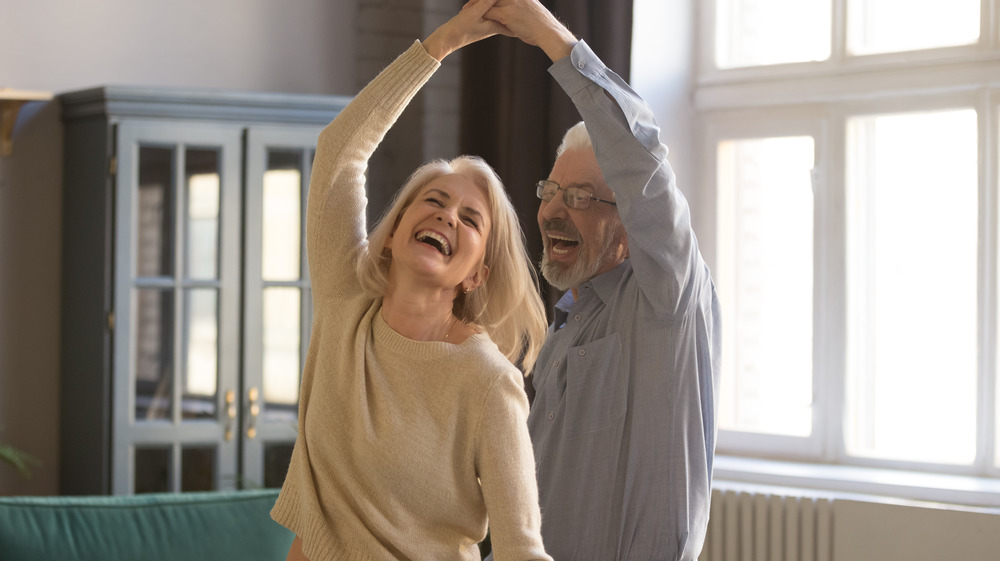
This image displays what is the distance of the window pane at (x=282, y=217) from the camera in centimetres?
322

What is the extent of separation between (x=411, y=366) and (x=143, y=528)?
1.27 m

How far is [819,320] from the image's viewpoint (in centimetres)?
320

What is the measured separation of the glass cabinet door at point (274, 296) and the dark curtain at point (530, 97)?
0.65 m

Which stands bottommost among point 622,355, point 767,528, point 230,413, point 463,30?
point 767,528

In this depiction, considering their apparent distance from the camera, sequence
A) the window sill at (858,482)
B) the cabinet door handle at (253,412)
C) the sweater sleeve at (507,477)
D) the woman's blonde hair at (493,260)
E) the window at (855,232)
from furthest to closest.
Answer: the cabinet door handle at (253,412)
the window at (855,232)
the window sill at (858,482)
the woman's blonde hair at (493,260)
the sweater sleeve at (507,477)

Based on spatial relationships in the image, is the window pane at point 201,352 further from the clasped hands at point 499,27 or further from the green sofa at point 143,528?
the clasped hands at point 499,27

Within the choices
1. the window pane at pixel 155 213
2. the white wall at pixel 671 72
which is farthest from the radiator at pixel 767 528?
the window pane at pixel 155 213

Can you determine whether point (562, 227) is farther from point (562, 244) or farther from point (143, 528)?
point (143, 528)

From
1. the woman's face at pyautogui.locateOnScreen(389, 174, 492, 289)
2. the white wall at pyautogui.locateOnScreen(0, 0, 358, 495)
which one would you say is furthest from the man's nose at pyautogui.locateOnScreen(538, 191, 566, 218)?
the white wall at pyautogui.locateOnScreen(0, 0, 358, 495)

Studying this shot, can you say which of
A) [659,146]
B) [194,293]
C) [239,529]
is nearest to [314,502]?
[659,146]

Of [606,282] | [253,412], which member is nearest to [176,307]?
[253,412]

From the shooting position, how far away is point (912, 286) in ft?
10.2

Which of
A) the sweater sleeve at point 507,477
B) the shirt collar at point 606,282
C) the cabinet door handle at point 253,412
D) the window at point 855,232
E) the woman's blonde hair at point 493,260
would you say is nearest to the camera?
the sweater sleeve at point 507,477

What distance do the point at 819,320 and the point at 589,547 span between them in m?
1.86
